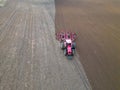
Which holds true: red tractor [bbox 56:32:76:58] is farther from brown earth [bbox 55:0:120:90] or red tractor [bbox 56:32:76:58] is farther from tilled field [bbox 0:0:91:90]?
brown earth [bbox 55:0:120:90]

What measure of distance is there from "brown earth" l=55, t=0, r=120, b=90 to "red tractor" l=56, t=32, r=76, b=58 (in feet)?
1.88

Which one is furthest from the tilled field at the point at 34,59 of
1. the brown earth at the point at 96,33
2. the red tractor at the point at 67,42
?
the brown earth at the point at 96,33

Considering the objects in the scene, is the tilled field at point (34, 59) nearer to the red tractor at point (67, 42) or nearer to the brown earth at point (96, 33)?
the red tractor at point (67, 42)

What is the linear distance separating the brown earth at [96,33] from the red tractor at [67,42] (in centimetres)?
57

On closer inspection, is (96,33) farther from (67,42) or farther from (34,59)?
(34,59)

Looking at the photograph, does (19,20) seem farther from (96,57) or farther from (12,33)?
(96,57)

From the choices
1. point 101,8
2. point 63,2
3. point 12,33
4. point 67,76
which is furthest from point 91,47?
point 63,2

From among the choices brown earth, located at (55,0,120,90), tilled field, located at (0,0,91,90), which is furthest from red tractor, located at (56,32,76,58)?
brown earth, located at (55,0,120,90)

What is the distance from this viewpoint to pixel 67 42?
1420 cm

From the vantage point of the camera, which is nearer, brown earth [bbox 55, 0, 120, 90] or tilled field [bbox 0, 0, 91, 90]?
tilled field [bbox 0, 0, 91, 90]

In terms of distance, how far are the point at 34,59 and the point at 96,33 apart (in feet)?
21.9

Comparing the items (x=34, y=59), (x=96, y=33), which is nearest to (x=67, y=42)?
(x=34, y=59)

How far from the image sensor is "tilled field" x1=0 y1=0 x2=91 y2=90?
35.4 feet

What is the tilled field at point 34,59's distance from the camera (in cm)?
1080
